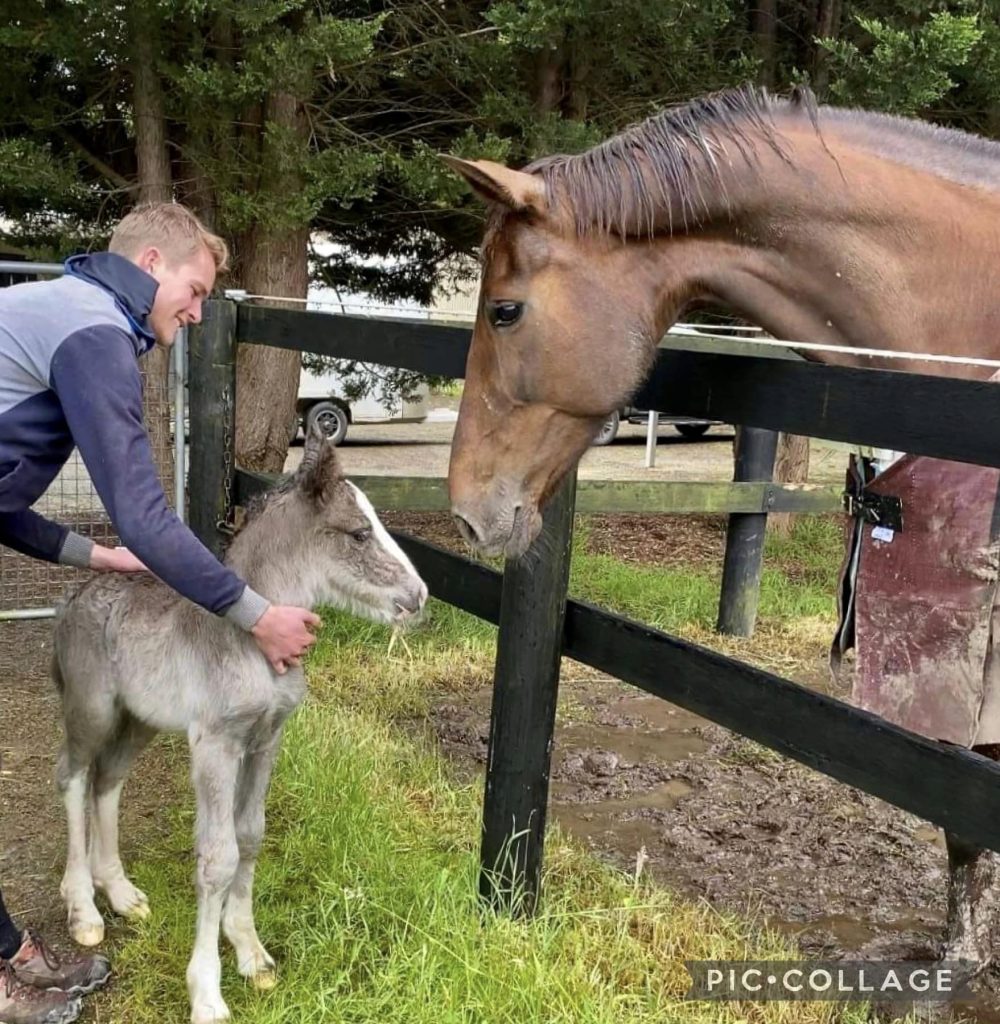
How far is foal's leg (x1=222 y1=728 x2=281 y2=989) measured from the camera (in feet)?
8.82

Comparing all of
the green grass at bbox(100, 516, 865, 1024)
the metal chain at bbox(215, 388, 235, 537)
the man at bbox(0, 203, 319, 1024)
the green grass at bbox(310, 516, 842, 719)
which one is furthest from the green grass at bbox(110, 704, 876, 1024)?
the green grass at bbox(310, 516, 842, 719)

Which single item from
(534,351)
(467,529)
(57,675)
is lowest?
(57,675)

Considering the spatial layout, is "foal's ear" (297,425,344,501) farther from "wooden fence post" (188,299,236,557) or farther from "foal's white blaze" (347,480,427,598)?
"wooden fence post" (188,299,236,557)

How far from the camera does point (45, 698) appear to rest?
4848 mm

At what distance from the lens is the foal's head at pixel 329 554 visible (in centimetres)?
261

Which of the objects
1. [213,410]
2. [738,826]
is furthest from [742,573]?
[213,410]

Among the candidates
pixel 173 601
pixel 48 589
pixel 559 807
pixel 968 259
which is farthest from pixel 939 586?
pixel 48 589

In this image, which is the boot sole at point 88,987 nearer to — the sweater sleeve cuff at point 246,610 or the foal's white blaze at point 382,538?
the sweater sleeve cuff at point 246,610

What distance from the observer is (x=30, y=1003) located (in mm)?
2510

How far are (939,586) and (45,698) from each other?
4.12 m

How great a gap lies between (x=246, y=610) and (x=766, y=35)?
6.45 metres

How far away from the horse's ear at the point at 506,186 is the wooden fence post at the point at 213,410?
2326mm

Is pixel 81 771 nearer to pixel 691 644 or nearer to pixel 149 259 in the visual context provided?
pixel 149 259

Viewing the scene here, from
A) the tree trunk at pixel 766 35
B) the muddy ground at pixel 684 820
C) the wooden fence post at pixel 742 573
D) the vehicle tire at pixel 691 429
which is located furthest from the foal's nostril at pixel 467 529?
the vehicle tire at pixel 691 429
